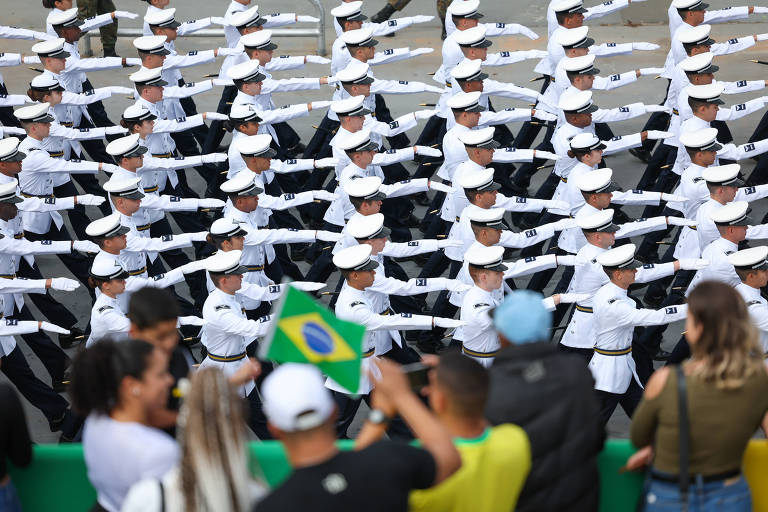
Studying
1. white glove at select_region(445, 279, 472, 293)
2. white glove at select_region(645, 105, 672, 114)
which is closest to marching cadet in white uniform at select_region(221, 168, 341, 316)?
white glove at select_region(445, 279, 472, 293)

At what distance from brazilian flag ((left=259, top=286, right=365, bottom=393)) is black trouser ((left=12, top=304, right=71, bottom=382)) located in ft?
13.6

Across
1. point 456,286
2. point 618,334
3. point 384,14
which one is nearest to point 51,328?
point 456,286

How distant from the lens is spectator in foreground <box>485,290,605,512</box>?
3.67 m

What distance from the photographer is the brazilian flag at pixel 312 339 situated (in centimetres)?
380

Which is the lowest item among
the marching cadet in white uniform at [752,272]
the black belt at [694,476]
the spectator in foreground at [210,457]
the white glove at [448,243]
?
the white glove at [448,243]

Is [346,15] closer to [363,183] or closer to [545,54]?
[545,54]

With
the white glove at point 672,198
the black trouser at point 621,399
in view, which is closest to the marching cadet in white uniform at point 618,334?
the black trouser at point 621,399

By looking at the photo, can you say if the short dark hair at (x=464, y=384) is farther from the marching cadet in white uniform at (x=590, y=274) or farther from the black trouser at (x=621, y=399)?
the marching cadet in white uniform at (x=590, y=274)

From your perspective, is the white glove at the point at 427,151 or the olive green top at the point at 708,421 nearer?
the olive green top at the point at 708,421

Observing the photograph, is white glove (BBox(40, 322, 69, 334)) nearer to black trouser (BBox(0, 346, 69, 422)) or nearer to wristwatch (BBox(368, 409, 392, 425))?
black trouser (BBox(0, 346, 69, 422))

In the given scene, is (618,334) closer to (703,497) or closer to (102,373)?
(703,497)

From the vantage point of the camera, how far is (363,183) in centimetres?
827

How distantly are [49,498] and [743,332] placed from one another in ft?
8.45

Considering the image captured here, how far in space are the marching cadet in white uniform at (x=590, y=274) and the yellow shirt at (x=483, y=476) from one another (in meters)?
3.77
